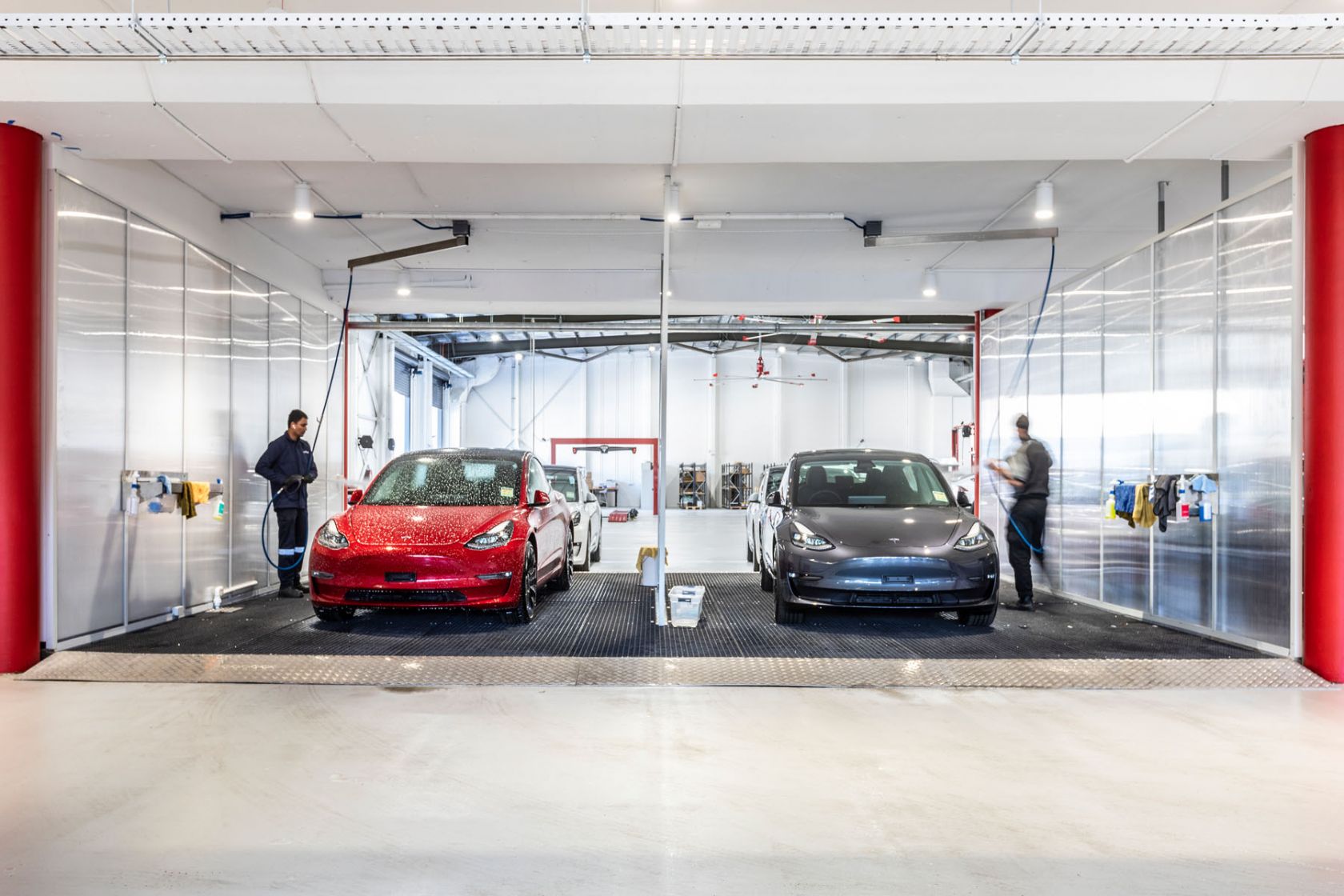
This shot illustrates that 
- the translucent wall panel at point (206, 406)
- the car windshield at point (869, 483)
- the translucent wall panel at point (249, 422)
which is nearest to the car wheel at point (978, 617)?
the car windshield at point (869, 483)

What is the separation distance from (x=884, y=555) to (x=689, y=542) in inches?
324

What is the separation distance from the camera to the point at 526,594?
5969mm

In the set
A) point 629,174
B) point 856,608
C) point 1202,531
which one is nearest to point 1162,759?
point 856,608

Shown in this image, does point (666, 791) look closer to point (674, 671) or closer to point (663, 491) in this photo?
point (674, 671)

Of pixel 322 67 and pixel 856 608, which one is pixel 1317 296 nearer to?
Answer: pixel 856 608

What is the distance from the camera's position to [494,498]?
6.35m

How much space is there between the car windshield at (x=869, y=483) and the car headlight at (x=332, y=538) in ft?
11.4

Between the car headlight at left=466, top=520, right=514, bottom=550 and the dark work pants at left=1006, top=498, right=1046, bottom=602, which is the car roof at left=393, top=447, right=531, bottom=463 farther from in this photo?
the dark work pants at left=1006, top=498, right=1046, bottom=602

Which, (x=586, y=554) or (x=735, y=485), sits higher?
(x=735, y=485)

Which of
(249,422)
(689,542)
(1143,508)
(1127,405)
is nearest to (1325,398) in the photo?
(1143,508)

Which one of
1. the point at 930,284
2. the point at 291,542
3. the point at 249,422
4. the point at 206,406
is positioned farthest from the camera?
the point at 930,284

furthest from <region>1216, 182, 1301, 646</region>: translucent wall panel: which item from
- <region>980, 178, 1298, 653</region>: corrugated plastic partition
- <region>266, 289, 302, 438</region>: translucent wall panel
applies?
<region>266, 289, 302, 438</region>: translucent wall panel

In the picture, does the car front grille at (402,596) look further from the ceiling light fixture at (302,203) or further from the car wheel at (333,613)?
the ceiling light fixture at (302,203)

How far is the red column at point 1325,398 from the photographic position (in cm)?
454
